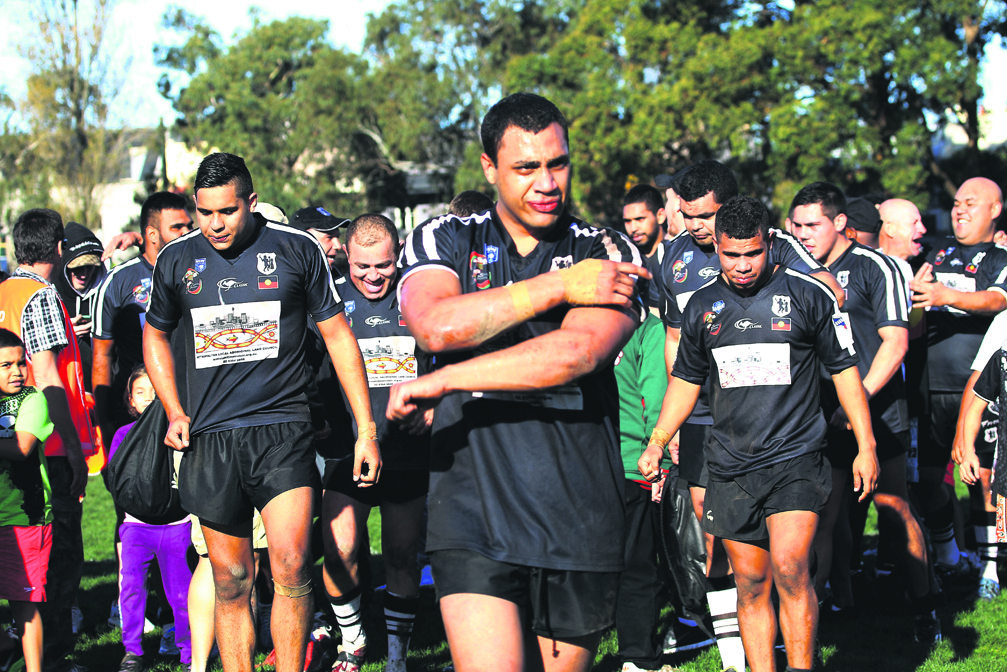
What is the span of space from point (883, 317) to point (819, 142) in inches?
870

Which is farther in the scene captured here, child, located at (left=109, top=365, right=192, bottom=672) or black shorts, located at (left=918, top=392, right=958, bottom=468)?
black shorts, located at (left=918, top=392, right=958, bottom=468)

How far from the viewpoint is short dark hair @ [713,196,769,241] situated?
4453 mm

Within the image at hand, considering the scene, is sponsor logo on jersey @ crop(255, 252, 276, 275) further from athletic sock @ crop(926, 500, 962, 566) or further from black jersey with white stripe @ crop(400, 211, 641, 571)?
athletic sock @ crop(926, 500, 962, 566)

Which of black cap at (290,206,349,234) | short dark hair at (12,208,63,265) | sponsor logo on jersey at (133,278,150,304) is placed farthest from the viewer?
black cap at (290,206,349,234)

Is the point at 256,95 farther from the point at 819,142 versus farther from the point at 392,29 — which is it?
the point at 819,142

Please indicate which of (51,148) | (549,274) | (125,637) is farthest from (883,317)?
(51,148)

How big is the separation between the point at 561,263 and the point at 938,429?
536 cm

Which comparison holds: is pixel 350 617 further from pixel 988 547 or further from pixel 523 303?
pixel 988 547

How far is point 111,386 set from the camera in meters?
6.42

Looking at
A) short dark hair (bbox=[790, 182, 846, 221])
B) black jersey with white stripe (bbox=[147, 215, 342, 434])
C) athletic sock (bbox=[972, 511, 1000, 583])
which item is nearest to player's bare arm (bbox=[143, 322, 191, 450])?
black jersey with white stripe (bbox=[147, 215, 342, 434])

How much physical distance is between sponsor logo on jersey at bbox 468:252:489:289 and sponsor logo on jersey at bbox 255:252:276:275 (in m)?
1.82

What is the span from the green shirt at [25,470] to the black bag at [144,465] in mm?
363

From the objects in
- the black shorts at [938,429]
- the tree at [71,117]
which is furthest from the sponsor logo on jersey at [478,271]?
the tree at [71,117]

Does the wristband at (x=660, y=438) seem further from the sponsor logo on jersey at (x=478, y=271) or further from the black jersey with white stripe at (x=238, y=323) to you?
the sponsor logo on jersey at (x=478, y=271)
